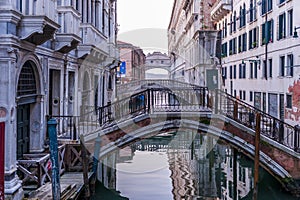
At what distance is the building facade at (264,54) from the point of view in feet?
44.3

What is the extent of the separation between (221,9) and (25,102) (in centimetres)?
1803

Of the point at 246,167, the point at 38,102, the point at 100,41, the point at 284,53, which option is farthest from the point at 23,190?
the point at 284,53

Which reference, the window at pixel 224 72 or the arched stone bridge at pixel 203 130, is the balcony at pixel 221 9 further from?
the arched stone bridge at pixel 203 130

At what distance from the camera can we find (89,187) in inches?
361

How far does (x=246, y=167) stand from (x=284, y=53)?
13.0ft

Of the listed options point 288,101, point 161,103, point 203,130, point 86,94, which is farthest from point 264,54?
point 203,130

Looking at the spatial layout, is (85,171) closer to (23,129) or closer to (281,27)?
(23,129)

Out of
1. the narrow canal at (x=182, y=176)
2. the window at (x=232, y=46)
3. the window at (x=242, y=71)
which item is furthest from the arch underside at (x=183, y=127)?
the window at (x=232, y=46)

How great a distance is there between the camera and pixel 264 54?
16.5 metres

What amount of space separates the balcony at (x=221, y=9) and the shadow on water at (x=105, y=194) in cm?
1519

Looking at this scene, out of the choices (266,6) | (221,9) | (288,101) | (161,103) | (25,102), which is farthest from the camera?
(221,9)

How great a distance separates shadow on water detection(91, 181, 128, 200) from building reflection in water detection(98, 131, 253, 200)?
15.4 inches

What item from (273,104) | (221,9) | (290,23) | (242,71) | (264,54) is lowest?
(273,104)

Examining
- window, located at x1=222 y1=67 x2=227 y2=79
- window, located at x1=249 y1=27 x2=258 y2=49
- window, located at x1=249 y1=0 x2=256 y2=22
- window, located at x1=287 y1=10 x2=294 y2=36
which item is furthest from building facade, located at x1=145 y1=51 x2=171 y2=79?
window, located at x1=287 y1=10 x2=294 y2=36
